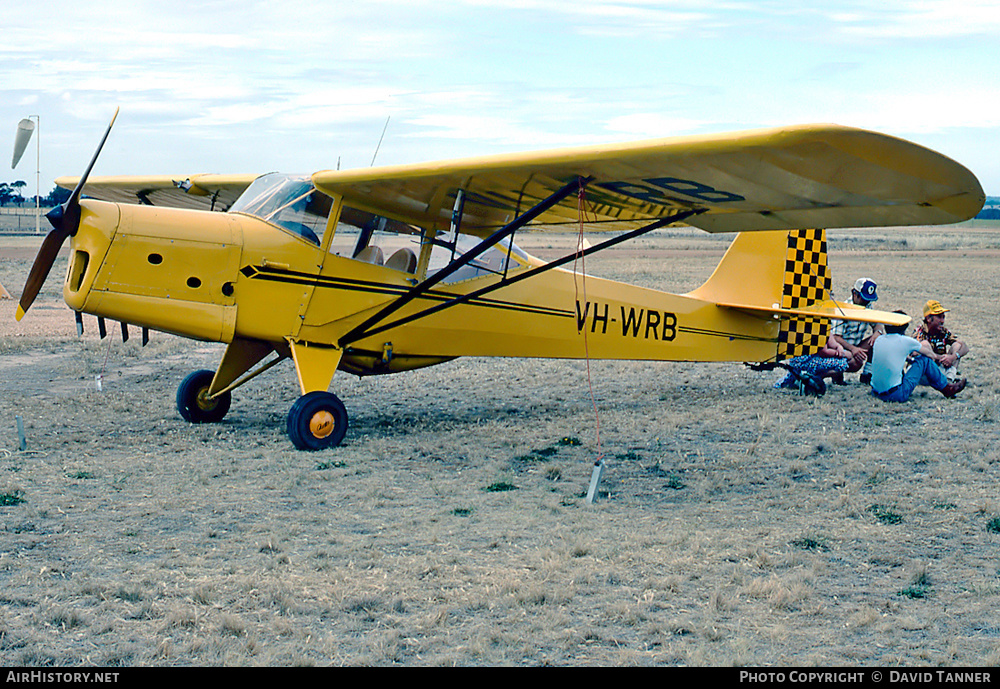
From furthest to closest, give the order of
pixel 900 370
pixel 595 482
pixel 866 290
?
1. pixel 866 290
2. pixel 900 370
3. pixel 595 482

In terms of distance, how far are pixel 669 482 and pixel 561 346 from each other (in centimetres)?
294

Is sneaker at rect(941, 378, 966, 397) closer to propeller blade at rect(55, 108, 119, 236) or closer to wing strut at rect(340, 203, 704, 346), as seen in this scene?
wing strut at rect(340, 203, 704, 346)

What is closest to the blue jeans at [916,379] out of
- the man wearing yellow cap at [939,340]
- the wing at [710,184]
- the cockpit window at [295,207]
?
Answer: the man wearing yellow cap at [939,340]

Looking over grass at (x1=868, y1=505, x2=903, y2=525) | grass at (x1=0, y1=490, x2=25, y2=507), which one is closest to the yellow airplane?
grass at (x1=0, y1=490, x2=25, y2=507)

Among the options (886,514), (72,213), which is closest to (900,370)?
(886,514)

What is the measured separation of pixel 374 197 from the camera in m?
8.10

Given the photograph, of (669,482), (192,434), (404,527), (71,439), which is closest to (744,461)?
(669,482)

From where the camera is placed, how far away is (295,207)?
8094 millimetres

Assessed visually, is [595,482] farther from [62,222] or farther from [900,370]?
[900,370]

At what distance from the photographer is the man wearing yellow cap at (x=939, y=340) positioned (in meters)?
10.3

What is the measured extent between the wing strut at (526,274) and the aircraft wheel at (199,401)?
1.62 metres

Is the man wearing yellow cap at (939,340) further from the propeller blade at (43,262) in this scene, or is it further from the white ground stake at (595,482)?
the propeller blade at (43,262)

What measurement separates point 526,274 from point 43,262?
414 centimetres

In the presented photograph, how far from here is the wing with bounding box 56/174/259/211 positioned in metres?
10.4
